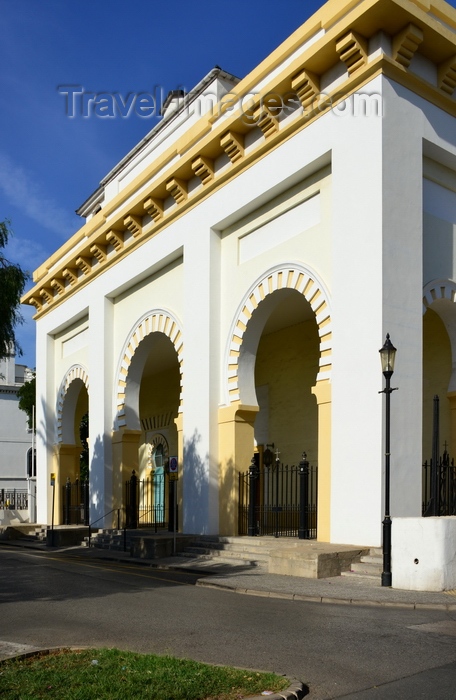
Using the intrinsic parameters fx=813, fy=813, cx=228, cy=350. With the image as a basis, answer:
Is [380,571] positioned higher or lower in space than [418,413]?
lower

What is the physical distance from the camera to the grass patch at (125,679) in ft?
18.5

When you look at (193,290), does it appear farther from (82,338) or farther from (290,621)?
(290,621)

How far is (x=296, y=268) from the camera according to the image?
15836 millimetres

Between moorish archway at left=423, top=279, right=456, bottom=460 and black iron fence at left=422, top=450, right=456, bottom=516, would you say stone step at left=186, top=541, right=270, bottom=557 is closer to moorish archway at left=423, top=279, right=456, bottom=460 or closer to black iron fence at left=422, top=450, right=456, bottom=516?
black iron fence at left=422, top=450, right=456, bottom=516

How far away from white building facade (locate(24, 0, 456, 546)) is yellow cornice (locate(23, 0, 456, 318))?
0.04 metres

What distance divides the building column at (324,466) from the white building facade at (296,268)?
36mm

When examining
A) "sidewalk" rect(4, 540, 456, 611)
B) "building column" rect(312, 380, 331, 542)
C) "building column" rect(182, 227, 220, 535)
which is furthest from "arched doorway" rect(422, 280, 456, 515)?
"building column" rect(182, 227, 220, 535)

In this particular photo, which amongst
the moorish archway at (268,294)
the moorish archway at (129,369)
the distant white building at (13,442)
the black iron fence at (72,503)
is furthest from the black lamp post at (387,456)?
the distant white building at (13,442)

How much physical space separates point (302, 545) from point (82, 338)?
14183 millimetres

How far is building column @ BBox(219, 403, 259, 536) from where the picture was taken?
17.3 metres

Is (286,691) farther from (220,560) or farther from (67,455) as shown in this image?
(67,455)

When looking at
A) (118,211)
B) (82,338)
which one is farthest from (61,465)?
(118,211)

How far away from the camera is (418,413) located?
13844 mm

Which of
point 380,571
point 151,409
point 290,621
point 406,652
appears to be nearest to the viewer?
point 406,652
